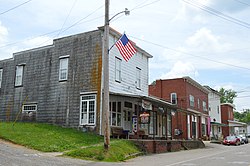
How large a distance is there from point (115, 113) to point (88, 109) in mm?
2885

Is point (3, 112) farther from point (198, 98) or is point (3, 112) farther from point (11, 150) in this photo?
point (198, 98)

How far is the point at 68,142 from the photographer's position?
60.4 ft

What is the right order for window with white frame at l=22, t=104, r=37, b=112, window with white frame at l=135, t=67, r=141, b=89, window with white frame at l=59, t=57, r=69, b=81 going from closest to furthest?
window with white frame at l=59, t=57, r=69, b=81 < window with white frame at l=22, t=104, r=37, b=112 < window with white frame at l=135, t=67, r=141, b=89

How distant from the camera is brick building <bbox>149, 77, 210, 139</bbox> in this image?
4024cm

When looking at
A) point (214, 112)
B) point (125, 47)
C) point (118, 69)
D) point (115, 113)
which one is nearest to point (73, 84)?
point (118, 69)

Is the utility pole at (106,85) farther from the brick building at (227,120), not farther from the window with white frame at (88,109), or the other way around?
the brick building at (227,120)

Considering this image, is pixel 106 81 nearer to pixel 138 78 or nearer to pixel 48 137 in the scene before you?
pixel 48 137

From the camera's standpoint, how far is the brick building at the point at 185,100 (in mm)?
40237

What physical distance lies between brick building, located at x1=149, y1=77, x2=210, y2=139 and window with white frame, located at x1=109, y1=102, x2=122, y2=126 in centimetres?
1304

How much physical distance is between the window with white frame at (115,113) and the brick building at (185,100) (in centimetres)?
1304

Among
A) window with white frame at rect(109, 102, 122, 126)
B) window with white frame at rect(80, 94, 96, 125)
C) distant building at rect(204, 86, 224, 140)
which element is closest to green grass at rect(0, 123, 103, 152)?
window with white frame at rect(80, 94, 96, 125)

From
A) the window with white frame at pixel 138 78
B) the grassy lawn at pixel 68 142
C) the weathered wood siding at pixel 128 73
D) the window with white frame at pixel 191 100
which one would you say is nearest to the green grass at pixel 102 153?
the grassy lawn at pixel 68 142

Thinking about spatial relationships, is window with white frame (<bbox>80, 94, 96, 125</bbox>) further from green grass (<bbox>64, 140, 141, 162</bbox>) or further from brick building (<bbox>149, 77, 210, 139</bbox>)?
brick building (<bbox>149, 77, 210, 139</bbox>)

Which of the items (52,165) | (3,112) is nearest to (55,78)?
(3,112)
